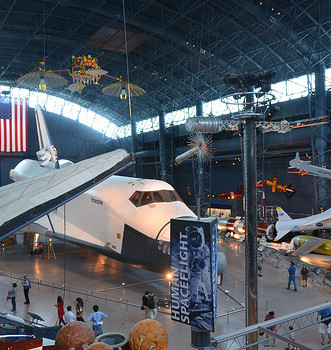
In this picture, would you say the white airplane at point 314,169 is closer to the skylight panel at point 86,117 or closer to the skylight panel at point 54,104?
the skylight panel at point 86,117

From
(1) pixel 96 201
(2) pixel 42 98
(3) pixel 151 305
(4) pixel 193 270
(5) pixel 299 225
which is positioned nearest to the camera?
(4) pixel 193 270

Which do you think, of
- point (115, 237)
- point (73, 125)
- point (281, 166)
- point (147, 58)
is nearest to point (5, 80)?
point (73, 125)

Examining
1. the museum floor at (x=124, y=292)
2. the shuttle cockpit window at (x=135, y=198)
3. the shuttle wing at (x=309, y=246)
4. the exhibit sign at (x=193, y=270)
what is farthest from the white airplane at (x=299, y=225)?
the exhibit sign at (x=193, y=270)

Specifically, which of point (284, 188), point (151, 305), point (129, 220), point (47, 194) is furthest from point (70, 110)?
point (47, 194)

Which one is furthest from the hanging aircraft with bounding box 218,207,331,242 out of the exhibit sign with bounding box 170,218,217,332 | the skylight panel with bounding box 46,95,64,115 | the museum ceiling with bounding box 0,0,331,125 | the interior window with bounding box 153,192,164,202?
the skylight panel with bounding box 46,95,64,115

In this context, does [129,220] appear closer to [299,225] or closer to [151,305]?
[151,305]

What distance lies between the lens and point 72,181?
3.99 m

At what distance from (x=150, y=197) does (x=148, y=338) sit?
866 cm

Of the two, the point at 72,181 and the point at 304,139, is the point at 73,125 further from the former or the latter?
the point at 72,181

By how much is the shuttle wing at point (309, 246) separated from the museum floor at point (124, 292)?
159 cm

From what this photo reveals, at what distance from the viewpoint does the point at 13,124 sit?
23.7 m

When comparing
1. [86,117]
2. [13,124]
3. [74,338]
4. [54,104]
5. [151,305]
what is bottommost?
[151,305]

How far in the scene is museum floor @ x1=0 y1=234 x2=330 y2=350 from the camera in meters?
9.63

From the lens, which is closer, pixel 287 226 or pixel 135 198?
pixel 135 198
